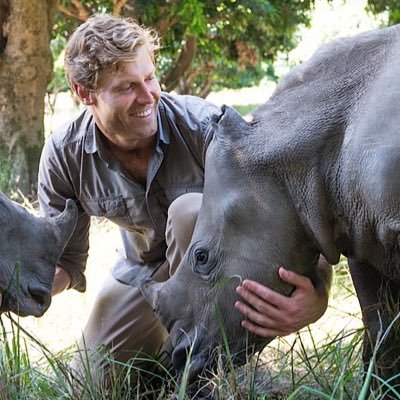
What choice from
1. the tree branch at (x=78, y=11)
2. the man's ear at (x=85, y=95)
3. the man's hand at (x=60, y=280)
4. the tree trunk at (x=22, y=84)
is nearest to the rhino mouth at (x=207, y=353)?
the man's hand at (x=60, y=280)

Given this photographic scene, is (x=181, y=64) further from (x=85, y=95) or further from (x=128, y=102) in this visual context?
(x=128, y=102)

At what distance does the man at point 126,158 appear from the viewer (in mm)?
4570

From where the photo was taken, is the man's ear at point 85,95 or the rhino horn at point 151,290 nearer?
the rhino horn at point 151,290

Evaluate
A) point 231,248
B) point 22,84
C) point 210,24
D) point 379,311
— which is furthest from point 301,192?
point 210,24

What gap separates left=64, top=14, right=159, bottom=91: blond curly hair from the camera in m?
4.58

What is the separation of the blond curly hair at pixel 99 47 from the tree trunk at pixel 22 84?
170 inches

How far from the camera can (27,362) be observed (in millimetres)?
3971

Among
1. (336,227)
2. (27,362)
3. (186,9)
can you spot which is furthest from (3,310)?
(186,9)

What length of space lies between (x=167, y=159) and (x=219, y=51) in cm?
943

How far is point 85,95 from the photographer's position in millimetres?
4734

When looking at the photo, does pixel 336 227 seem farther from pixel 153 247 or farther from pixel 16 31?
pixel 16 31

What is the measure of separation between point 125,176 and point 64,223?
1.64ft

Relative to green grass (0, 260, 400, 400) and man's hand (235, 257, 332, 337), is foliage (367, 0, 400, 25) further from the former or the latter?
man's hand (235, 257, 332, 337)

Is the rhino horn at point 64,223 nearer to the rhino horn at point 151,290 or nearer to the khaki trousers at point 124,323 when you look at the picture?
the rhino horn at point 151,290
